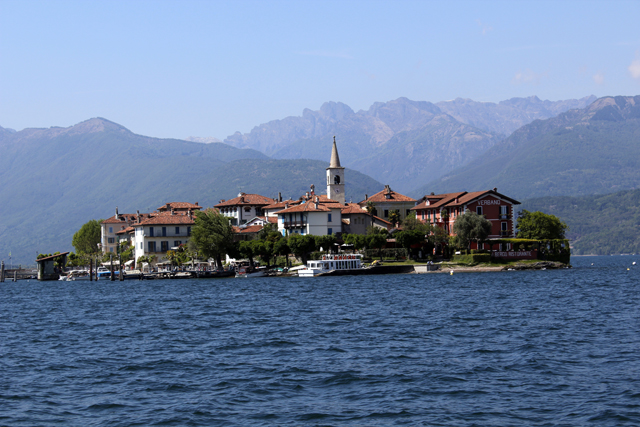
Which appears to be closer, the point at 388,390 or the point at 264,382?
the point at 388,390

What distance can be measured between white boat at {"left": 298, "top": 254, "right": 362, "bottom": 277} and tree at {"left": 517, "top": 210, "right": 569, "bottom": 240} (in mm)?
31235

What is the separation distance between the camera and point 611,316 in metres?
49.7

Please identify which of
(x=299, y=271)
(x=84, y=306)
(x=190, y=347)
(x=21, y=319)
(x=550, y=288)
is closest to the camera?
(x=190, y=347)

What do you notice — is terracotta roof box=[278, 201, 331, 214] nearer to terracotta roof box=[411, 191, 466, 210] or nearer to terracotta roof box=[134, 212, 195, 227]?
terracotta roof box=[411, 191, 466, 210]

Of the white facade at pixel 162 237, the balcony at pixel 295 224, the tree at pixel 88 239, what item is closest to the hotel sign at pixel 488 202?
the balcony at pixel 295 224

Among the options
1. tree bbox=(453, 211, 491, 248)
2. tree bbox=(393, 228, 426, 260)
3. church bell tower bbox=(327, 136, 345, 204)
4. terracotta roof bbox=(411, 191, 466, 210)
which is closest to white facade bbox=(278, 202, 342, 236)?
tree bbox=(393, 228, 426, 260)

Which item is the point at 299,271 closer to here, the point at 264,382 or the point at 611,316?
the point at 611,316

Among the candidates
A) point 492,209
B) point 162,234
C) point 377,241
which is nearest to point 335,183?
point 377,241

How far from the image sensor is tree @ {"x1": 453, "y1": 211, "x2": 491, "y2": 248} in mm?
111387

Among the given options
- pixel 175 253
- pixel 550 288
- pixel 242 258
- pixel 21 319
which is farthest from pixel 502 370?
pixel 175 253

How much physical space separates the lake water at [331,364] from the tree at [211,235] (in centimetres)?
5292

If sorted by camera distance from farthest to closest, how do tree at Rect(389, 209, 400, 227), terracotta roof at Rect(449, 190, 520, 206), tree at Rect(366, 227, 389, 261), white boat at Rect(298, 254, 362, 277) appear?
tree at Rect(389, 209, 400, 227) < terracotta roof at Rect(449, 190, 520, 206) < tree at Rect(366, 227, 389, 261) < white boat at Rect(298, 254, 362, 277)

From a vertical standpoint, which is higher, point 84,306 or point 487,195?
point 487,195

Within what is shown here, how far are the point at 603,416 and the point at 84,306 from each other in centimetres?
5623
